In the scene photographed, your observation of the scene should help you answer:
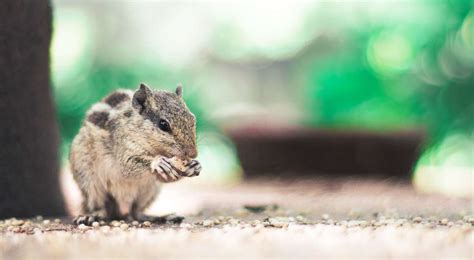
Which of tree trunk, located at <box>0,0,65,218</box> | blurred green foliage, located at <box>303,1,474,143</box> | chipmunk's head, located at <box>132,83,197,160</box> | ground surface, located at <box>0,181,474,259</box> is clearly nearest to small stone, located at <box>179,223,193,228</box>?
ground surface, located at <box>0,181,474,259</box>

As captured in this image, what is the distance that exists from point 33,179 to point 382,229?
8.84 feet

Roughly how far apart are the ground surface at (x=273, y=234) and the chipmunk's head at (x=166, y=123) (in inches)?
19.6

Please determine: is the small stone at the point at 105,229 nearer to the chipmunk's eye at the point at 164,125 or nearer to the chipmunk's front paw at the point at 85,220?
the chipmunk's front paw at the point at 85,220

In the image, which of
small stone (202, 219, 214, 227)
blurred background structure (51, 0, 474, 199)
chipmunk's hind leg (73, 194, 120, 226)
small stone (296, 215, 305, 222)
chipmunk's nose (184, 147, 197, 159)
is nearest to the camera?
chipmunk's nose (184, 147, 197, 159)

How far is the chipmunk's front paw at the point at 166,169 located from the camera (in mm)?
4430

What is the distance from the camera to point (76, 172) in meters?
5.08

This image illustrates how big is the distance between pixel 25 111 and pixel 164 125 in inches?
52.2

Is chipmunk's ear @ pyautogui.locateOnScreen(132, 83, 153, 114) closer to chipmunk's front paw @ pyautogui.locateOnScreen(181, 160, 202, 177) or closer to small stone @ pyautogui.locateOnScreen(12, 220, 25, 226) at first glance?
chipmunk's front paw @ pyautogui.locateOnScreen(181, 160, 202, 177)

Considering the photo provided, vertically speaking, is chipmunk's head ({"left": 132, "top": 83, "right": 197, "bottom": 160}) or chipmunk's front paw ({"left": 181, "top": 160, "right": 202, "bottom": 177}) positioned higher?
chipmunk's head ({"left": 132, "top": 83, "right": 197, "bottom": 160})

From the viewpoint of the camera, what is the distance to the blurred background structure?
1223 centimetres

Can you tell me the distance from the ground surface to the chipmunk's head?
50 centimetres

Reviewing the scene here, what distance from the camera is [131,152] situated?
4.68m

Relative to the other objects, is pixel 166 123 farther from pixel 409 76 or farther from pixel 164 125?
pixel 409 76

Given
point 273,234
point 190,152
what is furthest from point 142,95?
point 273,234
